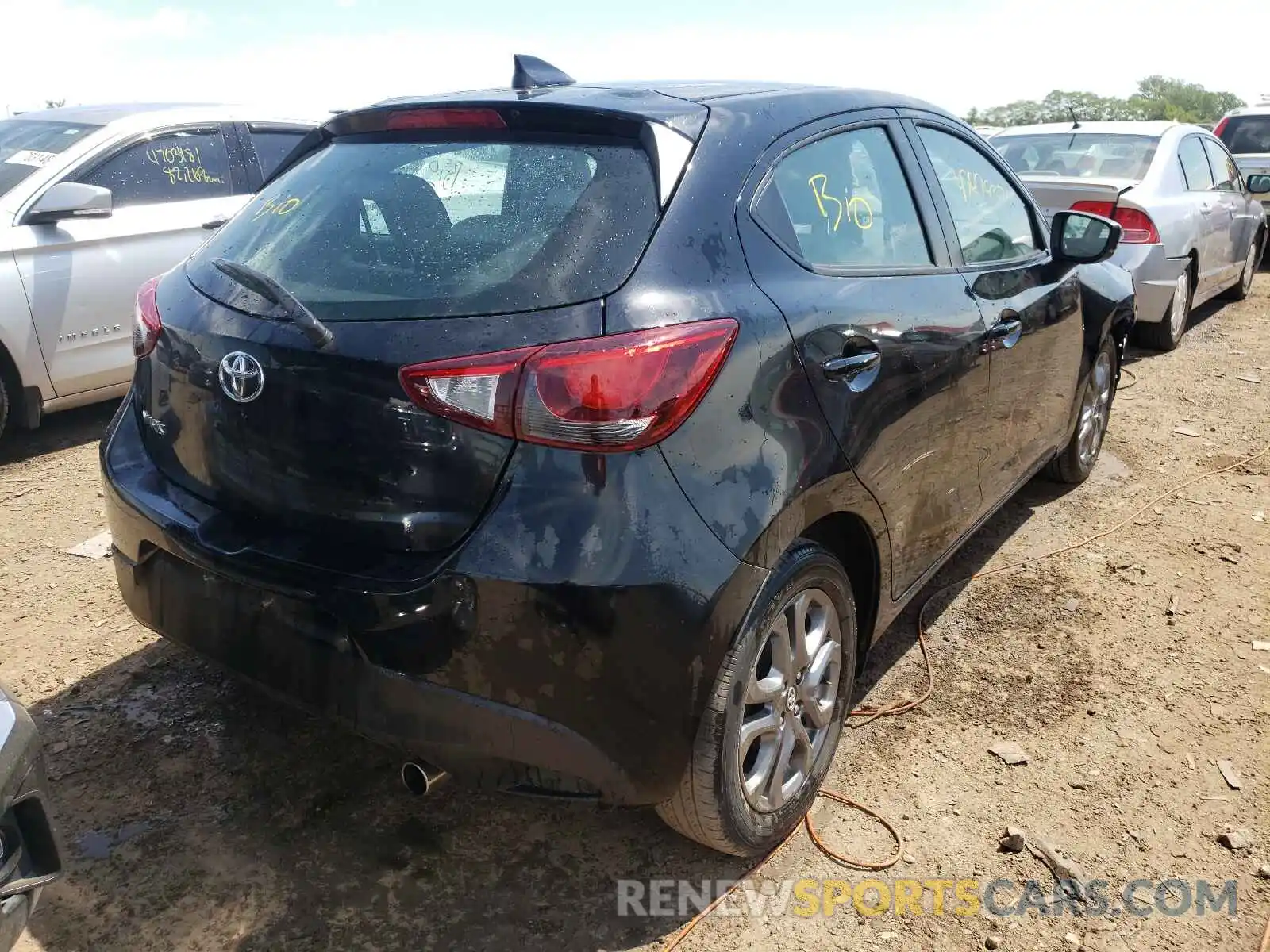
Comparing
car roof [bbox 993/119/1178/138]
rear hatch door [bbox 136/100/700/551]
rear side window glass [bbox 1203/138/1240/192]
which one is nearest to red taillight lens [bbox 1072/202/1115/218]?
car roof [bbox 993/119/1178/138]

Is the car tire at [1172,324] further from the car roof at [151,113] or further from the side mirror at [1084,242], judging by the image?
the car roof at [151,113]

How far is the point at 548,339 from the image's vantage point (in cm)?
188

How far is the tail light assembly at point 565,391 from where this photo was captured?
186cm

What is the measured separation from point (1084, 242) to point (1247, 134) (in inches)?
451

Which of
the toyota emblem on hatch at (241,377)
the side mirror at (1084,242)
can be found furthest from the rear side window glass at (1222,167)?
the toyota emblem on hatch at (241,377)

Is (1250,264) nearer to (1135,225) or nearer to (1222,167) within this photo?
(1222,167)

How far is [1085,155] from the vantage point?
24.5 ft

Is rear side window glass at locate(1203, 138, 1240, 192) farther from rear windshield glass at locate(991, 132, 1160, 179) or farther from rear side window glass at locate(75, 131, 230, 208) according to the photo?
rear side window glass at locate(75, 131, 230, 208)

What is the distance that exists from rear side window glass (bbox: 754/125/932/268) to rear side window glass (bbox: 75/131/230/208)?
4174 mm

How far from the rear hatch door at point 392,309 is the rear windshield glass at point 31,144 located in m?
3.49

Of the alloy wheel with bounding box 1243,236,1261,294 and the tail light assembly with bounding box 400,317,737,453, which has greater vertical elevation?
the tail light assembly with bounding box 400,317,737,453

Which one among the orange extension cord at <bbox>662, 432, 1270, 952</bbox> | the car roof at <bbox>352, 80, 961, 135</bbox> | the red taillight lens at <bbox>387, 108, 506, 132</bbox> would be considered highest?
the car roof at <bbox>352, 80, 961, 135</bbox>

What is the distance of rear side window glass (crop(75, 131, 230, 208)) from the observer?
5.38 metres

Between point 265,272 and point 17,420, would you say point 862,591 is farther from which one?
point 17,420
